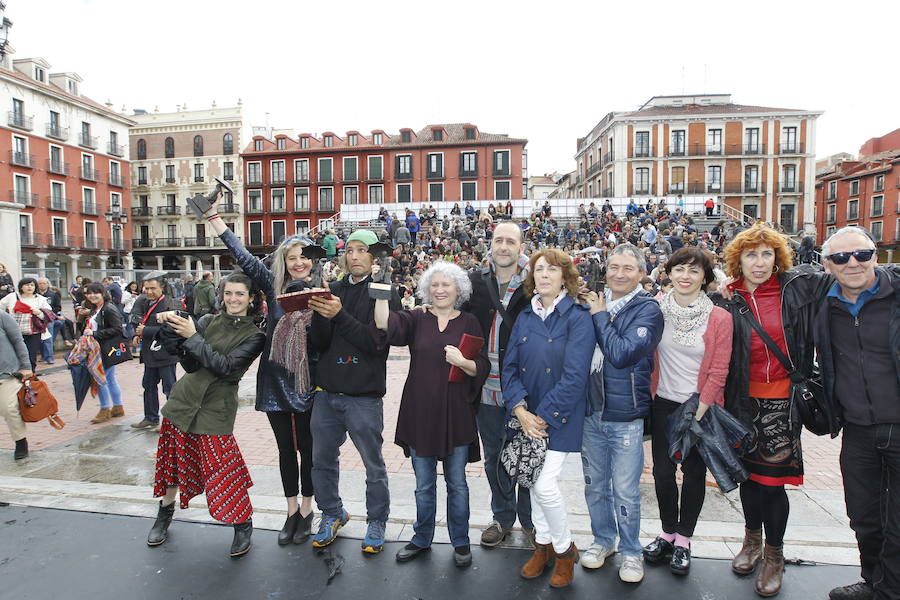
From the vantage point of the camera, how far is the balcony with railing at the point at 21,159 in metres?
32.0

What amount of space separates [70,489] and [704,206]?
29.9 m

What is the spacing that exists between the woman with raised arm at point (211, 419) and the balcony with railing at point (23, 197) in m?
38.0

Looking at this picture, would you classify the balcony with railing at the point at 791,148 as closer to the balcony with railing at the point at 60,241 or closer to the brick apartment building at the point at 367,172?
the brick apartment building at the point at 367,172

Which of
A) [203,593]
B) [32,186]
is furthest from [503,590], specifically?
[32,186]

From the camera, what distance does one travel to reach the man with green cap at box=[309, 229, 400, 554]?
322 centimetres

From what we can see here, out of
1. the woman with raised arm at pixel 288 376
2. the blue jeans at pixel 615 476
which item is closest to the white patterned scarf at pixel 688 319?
the blue jeans at pixel 615 476

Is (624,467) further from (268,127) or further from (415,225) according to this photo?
(268,127)

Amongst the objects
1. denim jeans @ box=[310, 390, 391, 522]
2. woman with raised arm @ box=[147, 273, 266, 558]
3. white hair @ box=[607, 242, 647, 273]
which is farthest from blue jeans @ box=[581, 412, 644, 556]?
woman with raised arm @ box=[147, 273, 266, 558]

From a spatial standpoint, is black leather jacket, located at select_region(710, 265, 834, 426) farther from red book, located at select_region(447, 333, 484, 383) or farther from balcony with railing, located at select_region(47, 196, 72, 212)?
balcony with railing, located at select_region(47, 196, 72, 212)

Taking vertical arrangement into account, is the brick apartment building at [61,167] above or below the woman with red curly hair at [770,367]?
above

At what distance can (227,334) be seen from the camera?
134 inches

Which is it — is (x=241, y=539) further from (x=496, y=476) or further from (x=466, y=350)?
(x=466, y=350)

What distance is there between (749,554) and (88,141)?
45110mm

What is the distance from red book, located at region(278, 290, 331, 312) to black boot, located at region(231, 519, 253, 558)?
1486 mm
